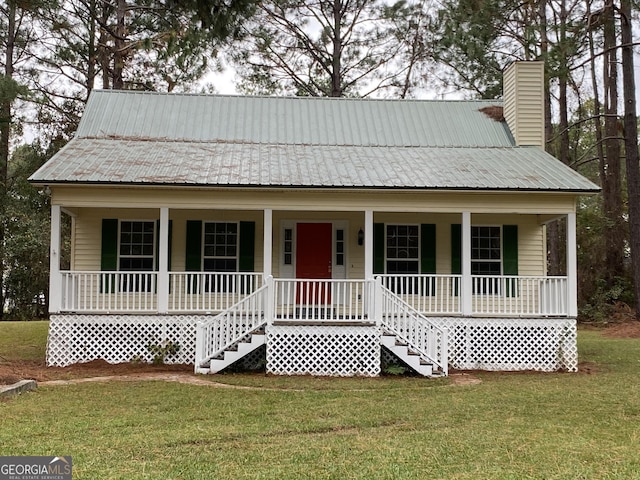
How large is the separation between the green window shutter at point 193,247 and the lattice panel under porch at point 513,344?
5075mm

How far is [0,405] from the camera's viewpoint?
29.9ft

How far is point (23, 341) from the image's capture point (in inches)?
720

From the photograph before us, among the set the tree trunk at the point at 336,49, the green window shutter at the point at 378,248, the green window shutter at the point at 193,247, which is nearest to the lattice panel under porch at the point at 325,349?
the green window shutter at the point at 378,248

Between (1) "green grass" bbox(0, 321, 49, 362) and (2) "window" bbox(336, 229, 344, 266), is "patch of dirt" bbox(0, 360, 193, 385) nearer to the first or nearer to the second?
(1) "green grass" bbox(0, 321, 49, 362)

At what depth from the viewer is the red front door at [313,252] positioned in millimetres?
15195

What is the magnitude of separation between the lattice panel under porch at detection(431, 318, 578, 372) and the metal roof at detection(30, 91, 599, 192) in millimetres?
2663

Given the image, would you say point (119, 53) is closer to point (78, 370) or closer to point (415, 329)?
point (78, 370)

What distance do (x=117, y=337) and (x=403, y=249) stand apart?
623cm

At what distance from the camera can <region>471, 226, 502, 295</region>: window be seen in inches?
594

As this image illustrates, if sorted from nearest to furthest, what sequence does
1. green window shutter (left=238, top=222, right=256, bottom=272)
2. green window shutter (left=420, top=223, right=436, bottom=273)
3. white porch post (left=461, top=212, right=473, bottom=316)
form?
1. white porch post (left=461, top=212, right=473, bottom=316)
2. green window shutter (left=238, top=222, right=256, bottom=272)
3. green window shutter (left=420, top=223, right=436, bottom=273)

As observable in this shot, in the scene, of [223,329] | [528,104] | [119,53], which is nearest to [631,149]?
[528,104]

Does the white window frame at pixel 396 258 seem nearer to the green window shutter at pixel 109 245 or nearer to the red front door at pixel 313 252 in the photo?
the red front door at pixel 313 252

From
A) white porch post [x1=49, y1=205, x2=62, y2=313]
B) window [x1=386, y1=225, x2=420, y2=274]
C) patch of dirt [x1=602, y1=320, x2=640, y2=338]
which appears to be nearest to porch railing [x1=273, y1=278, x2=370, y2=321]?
window [x1=386, y1=225, x2=420, y2=274]
